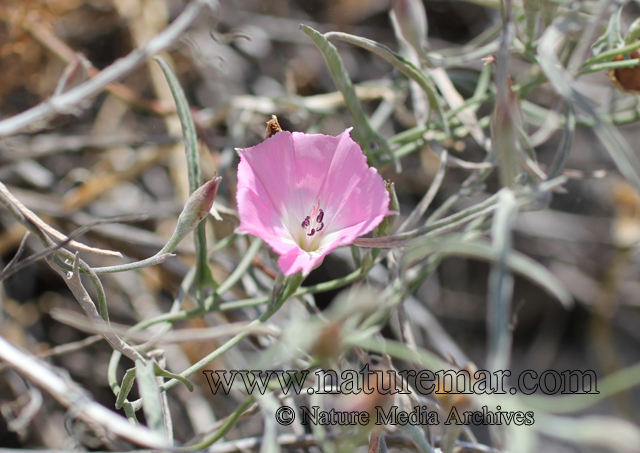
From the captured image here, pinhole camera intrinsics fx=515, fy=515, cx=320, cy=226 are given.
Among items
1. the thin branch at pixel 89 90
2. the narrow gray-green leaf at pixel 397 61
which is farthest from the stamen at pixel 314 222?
the thin branch at pixel 89 90

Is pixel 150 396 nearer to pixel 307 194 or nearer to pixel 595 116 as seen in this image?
pixel 307 194

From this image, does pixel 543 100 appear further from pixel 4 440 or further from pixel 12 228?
pixel 4 440

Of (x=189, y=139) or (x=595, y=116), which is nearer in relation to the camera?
(x=595, y=116)

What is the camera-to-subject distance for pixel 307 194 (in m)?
1.01

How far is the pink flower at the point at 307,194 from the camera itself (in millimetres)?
837

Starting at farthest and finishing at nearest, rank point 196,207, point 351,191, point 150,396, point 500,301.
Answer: point 351,191, point 196,207, point 150,396, point 500,301

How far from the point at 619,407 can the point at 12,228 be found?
228 centimetres

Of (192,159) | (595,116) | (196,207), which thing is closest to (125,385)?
(196,207)

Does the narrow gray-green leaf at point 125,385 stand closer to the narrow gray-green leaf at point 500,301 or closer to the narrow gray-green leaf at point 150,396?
the narrow gray-green leaf at point 150,396

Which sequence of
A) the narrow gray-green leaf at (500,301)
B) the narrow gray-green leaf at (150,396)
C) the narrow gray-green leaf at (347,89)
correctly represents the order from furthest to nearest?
the narrow gray-green leaf at (347,89), the narrow gray-green leaf at (150,396), the narrow gray-green leaf at (500,301)

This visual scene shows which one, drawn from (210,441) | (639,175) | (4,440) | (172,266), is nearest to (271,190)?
(210,441)

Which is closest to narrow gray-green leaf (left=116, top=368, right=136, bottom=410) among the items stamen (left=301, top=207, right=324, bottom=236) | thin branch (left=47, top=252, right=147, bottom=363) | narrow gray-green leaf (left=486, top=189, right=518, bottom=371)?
thin branch (left=47, top=252, right=147, bottom=363)

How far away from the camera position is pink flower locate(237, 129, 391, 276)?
837mm

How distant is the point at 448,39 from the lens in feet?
7.84
